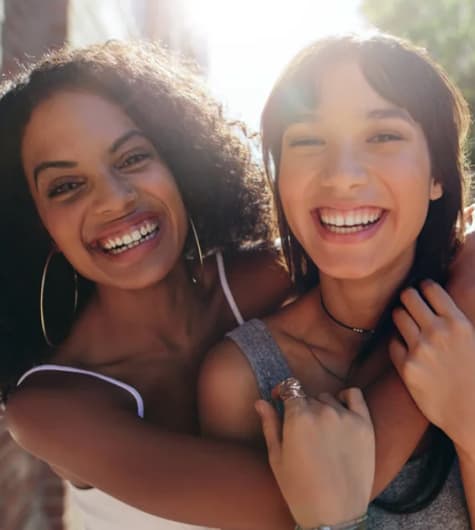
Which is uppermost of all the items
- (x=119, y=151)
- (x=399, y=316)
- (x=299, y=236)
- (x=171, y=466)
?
(x=119, y=151)

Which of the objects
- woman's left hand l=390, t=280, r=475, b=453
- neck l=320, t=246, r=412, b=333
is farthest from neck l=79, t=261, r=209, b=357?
woman's left hand l=390, t=280, r=475, b=453

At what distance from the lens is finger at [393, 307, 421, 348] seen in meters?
1.73

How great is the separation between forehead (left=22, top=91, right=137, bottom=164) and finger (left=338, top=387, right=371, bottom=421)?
3.14 ft

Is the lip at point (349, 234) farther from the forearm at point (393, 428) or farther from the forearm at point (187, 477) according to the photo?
the forearm at point (187, 477)

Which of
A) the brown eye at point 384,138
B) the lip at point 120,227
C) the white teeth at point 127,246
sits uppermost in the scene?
the brown eye at point 384,138

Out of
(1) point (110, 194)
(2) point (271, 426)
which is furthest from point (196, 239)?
(2) point (271, 426)

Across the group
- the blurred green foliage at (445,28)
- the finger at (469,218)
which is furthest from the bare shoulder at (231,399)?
the blurred green foliage at (445,28)

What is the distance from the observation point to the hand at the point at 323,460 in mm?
1536

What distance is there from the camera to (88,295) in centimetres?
251

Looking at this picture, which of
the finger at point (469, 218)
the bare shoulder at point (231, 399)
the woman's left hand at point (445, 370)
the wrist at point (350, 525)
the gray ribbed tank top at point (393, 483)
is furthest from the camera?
the finger at point (469, 218)

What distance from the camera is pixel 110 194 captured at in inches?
78.8

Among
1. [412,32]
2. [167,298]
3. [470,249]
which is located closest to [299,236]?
[470,249]

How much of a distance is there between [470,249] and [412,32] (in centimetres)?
1646

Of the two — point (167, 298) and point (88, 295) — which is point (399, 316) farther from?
point (88, 295)
